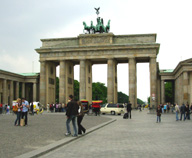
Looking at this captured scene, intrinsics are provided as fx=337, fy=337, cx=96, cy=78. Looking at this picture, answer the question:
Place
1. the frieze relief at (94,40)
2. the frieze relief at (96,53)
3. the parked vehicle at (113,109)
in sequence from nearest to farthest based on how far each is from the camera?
the parked vehicle at (113,109)
the frieze relief at (96,53)
the frieze relief at (94,40)

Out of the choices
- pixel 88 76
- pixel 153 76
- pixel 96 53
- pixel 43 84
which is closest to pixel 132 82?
pixel 153 76

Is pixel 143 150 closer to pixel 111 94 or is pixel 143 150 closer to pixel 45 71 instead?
pixel 111 94

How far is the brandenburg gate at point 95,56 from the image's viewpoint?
252ft

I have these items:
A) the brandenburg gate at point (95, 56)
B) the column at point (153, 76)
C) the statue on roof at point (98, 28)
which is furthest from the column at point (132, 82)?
the statue on roof at point (98, 28)

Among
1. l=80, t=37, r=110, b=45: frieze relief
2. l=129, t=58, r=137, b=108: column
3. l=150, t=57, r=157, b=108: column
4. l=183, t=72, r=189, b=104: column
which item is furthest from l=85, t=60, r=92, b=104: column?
l=183, t=72, r=189, b=104: column

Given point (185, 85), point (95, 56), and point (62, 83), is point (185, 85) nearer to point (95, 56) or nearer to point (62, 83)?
point (95, 56)

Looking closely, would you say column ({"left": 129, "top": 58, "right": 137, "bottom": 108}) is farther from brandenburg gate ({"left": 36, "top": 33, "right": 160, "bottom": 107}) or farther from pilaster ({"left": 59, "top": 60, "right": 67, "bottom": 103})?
pilaster ({"left": 59, "top": 60, "right": 67, "bottom": 103})

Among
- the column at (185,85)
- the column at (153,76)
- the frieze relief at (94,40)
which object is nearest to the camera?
the column at (185,85)

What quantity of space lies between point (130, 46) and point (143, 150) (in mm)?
65853

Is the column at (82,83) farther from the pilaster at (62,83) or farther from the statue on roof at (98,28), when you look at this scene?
the statue on roof at (98,28)

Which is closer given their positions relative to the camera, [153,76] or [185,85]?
[185,85]

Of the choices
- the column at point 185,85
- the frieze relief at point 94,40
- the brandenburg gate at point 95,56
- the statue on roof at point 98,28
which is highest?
the statue on roof at point 98,28

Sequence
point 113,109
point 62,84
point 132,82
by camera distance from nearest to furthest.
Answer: point 113,109 < point 132,82 < point 62,84

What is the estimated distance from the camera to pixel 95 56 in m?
79.2
